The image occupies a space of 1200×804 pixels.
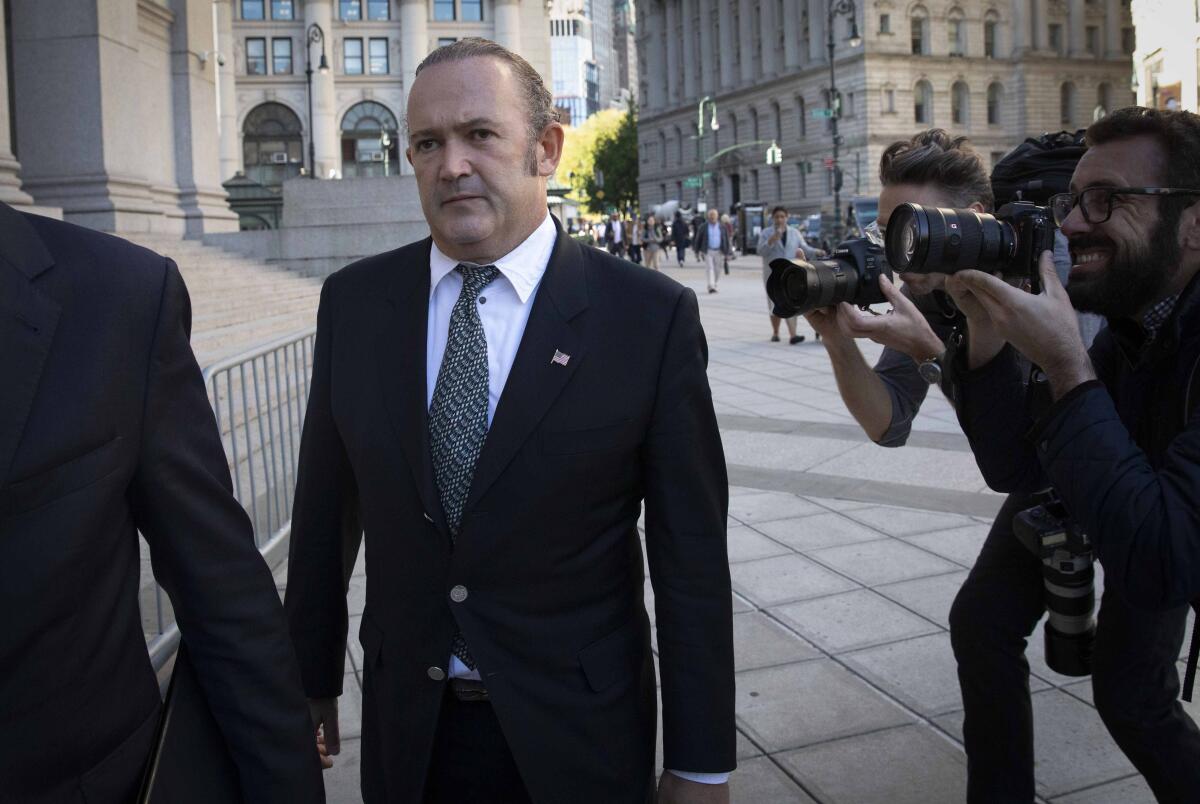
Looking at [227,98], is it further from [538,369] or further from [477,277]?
[538,369]

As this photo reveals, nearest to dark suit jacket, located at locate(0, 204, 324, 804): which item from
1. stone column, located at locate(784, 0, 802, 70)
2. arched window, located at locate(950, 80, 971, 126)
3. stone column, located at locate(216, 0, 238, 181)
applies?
stone column, located at locate(216, 0, 238, 181)

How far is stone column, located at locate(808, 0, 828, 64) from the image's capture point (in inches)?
3273

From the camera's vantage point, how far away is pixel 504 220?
7.49ft

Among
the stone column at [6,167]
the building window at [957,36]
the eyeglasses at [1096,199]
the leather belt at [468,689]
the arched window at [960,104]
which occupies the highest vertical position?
the building window at [957,36]

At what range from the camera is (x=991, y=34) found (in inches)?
3263

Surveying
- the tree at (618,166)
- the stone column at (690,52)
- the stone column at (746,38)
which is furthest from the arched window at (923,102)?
the tree at (618,166)

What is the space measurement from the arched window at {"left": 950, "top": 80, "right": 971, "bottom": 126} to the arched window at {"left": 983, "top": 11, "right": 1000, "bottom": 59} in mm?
3090

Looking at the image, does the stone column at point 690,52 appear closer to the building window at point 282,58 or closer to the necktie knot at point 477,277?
the building window at point 282,58

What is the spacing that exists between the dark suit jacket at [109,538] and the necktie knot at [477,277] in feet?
2.17

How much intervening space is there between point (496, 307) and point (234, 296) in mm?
11703

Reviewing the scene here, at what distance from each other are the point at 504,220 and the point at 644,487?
592 millimetres

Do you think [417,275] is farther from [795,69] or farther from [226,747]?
[795,69]

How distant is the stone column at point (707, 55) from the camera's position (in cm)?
9875

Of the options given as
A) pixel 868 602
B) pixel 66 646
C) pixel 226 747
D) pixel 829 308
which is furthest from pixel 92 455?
pixel 868 602
